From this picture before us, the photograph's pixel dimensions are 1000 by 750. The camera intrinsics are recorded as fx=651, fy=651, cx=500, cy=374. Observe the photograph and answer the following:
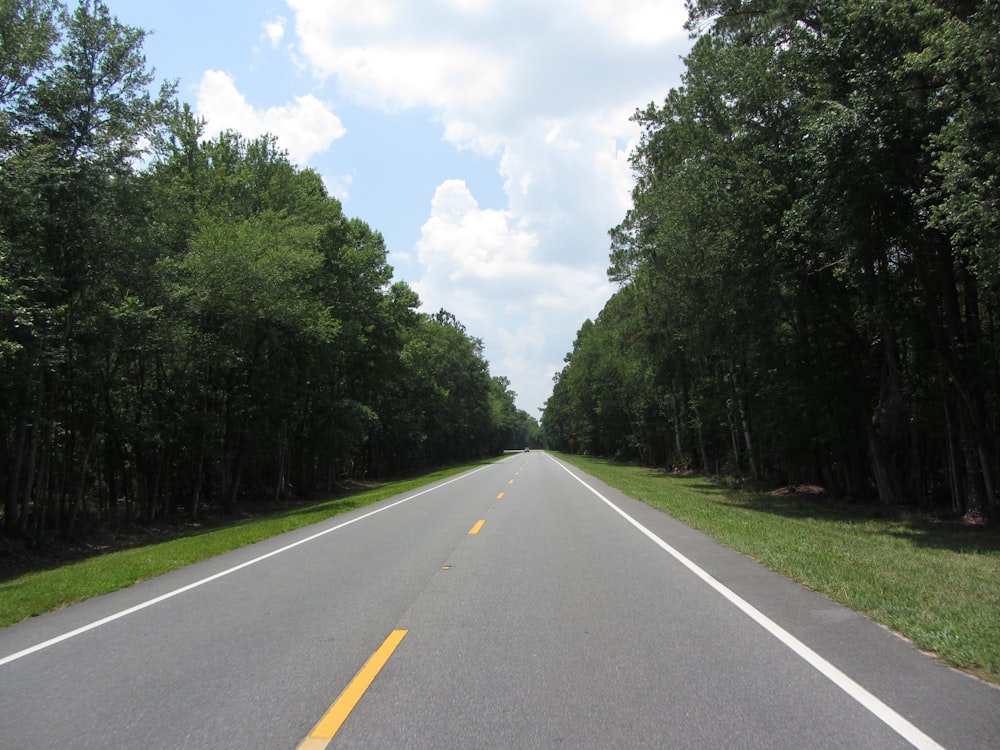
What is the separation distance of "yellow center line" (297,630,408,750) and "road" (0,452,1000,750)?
0.06ft

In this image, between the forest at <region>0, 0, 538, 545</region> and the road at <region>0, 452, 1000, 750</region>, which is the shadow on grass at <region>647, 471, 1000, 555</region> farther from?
the forest at <region>0, 0, 538, 545</region>

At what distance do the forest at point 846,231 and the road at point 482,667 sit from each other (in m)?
7.31

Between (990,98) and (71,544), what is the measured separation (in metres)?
21.6

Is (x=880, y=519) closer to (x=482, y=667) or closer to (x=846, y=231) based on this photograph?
(x=846, y=231)

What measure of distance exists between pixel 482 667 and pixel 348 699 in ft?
3.46

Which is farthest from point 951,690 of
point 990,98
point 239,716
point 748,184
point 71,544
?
point 71,544

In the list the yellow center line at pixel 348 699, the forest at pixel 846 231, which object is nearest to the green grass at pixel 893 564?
the forest at pixel 846 231

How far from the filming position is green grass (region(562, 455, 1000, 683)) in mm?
5582

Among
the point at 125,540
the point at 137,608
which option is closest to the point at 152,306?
the point at 125,540

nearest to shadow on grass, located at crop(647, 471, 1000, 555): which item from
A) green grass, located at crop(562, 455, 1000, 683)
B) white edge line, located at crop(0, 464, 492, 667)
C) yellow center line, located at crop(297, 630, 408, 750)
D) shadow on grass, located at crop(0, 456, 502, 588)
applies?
green grass, located at crop(562, 455, 1000, 683)

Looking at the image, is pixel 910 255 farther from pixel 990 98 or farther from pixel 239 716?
pixel 239 716

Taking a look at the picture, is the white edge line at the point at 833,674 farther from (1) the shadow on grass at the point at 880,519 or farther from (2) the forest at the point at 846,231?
(2) the forest at the point at 846,231

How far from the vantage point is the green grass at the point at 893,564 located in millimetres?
5582

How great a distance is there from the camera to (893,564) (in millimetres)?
8977
